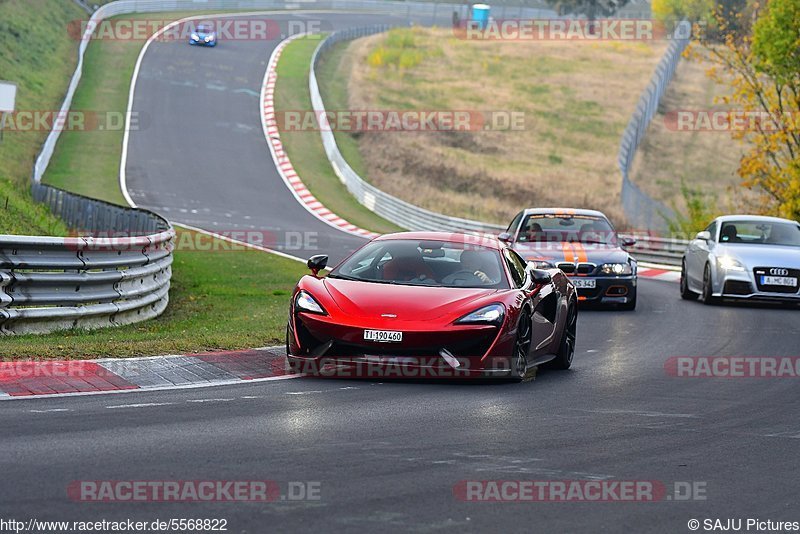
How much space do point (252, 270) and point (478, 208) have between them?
22.8m

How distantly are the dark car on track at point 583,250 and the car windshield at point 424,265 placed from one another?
686cm

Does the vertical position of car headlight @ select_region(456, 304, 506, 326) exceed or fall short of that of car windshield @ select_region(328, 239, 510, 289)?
it falls short

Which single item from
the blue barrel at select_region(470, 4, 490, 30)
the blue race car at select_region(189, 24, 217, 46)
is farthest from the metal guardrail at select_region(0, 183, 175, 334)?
the blue barrel at select_region(470, 4, 490, 30)

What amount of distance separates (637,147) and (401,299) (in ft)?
172

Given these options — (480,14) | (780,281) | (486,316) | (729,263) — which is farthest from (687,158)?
(486,316)

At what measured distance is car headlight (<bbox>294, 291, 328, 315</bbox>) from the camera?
36.6 ft

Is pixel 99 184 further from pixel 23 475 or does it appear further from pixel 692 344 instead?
pixel 23 475

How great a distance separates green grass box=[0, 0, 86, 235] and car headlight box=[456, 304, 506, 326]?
12371mm

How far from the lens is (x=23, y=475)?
22.1ft

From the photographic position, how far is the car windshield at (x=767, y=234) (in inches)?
863

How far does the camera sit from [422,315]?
11.0 meters

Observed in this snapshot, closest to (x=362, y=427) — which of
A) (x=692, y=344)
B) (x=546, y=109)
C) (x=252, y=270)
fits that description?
(x=692, y=344)

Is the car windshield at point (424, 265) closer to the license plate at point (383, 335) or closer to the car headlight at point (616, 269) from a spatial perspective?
the license plate at point (383, 335)

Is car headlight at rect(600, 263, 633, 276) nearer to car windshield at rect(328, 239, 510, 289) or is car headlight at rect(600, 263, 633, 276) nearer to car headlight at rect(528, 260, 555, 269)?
car headlight at rect(528, 260, 555, 269)
